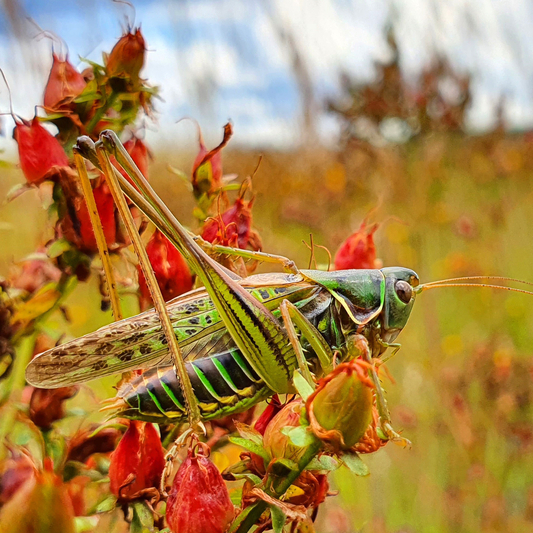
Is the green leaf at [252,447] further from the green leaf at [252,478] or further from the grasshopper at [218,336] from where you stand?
the grasshopper at [218,336]

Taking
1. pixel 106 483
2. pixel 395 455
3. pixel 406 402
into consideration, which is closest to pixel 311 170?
pixel 406 402

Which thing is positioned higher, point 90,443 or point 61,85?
point 61,85

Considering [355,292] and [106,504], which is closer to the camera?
[106,504]

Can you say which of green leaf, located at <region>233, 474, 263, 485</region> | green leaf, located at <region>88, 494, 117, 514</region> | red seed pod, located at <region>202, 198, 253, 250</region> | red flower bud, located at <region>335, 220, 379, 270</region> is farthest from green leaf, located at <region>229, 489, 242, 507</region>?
red flower bud, located at <region>335, 220, 379, 270</region>

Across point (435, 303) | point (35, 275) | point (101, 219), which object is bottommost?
point (435, 303)

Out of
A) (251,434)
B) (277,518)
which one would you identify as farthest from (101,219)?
(277,518)

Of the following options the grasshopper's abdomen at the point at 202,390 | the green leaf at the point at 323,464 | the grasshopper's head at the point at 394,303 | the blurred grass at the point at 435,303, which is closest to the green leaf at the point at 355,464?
the green leaf at the point at 323,464

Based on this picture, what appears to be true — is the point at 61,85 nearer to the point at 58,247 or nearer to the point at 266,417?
the point at 58,247

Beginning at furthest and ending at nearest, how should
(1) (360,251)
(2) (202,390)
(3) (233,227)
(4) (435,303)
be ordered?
(4) (435,303), (1) (360,251), (3) (233,227), (2) (202,390)

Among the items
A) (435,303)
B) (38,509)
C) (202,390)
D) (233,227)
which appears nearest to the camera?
(38,509)
